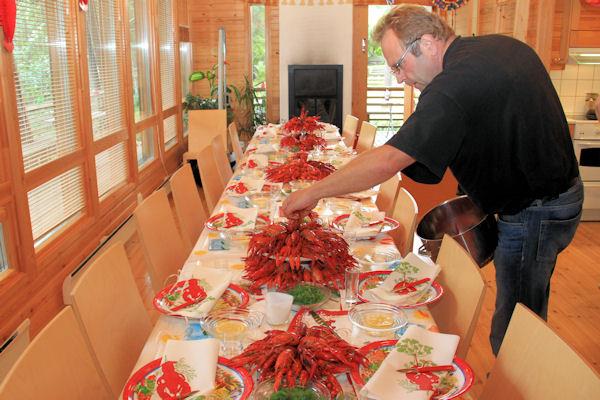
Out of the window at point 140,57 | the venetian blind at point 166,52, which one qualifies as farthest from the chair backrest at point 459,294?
the venetian blind at point 166,52

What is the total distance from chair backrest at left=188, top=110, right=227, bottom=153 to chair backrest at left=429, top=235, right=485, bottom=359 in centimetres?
507

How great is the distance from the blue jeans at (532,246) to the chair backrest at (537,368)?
2.88 ft

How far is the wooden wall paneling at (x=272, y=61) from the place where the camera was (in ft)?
26.4

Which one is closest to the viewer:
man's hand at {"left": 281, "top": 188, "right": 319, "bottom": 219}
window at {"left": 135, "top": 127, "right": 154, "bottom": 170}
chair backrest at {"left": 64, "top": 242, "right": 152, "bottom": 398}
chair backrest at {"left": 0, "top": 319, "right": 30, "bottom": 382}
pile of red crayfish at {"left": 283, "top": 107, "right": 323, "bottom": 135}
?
chair backrest at {"left": 64, "top": 242, "right": 152, "bottom": 398}

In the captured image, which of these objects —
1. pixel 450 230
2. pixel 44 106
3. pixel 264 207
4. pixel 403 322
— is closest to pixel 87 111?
pixel 44 106

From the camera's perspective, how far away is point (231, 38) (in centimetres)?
→ 798

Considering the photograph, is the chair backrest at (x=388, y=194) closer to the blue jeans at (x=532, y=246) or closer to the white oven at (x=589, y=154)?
the blue jeans at (x=532, y=246)

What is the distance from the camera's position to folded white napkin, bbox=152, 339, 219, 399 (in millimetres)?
1334

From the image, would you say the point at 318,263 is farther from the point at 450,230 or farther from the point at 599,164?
the point at 599,164

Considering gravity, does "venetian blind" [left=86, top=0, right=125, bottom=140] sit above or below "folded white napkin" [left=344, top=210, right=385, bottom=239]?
above

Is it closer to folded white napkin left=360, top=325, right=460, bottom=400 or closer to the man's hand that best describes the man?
the man's hand

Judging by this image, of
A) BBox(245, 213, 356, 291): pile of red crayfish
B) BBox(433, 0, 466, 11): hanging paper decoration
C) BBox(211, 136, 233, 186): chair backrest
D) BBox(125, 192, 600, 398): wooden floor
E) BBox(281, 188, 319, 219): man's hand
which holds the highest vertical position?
BBox(433, 0, 466, 11): hanging paper decoration

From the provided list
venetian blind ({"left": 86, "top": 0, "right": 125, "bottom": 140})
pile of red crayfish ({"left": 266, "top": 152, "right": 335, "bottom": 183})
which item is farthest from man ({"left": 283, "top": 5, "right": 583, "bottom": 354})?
venetian blind ({"left": 86, "top": 0, "right": 125, "bottom": 140})

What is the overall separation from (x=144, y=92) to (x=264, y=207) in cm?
349
